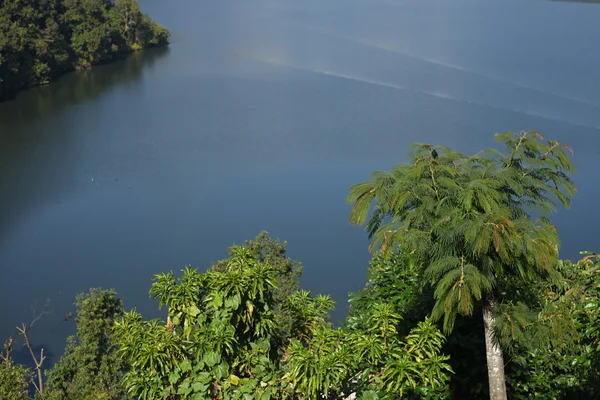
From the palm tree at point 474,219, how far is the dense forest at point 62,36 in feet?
83.9

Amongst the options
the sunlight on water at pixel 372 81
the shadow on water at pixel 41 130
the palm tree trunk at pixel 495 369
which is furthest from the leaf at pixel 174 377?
the sunlight on water at pixel 372 81

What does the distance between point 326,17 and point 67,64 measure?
42.6 feet

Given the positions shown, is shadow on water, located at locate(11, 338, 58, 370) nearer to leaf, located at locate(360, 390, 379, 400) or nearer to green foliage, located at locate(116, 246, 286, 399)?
green foliage, located at locate(116, 246, 286, 399)

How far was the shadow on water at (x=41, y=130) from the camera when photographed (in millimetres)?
18688

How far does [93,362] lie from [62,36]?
26152 mm

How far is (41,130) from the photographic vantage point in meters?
24.4

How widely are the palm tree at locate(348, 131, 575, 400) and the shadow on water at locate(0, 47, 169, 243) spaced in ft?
45.3

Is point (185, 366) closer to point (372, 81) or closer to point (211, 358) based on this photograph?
point (211, 358)

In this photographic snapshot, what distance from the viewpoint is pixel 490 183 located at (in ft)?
13.8

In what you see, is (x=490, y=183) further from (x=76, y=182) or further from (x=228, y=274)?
(x=76, y=182)

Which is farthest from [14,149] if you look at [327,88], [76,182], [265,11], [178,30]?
[265,11]

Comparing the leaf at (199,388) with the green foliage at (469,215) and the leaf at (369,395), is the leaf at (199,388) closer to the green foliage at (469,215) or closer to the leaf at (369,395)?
the leaf at (369,395)

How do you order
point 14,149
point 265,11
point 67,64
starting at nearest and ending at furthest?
1. point 14,149
2. point 67,64
3. point 265,11

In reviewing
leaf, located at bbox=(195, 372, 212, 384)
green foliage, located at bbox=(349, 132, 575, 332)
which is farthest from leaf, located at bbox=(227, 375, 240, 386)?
green foliage, located at bbox=(349, 132, 575, 332)
